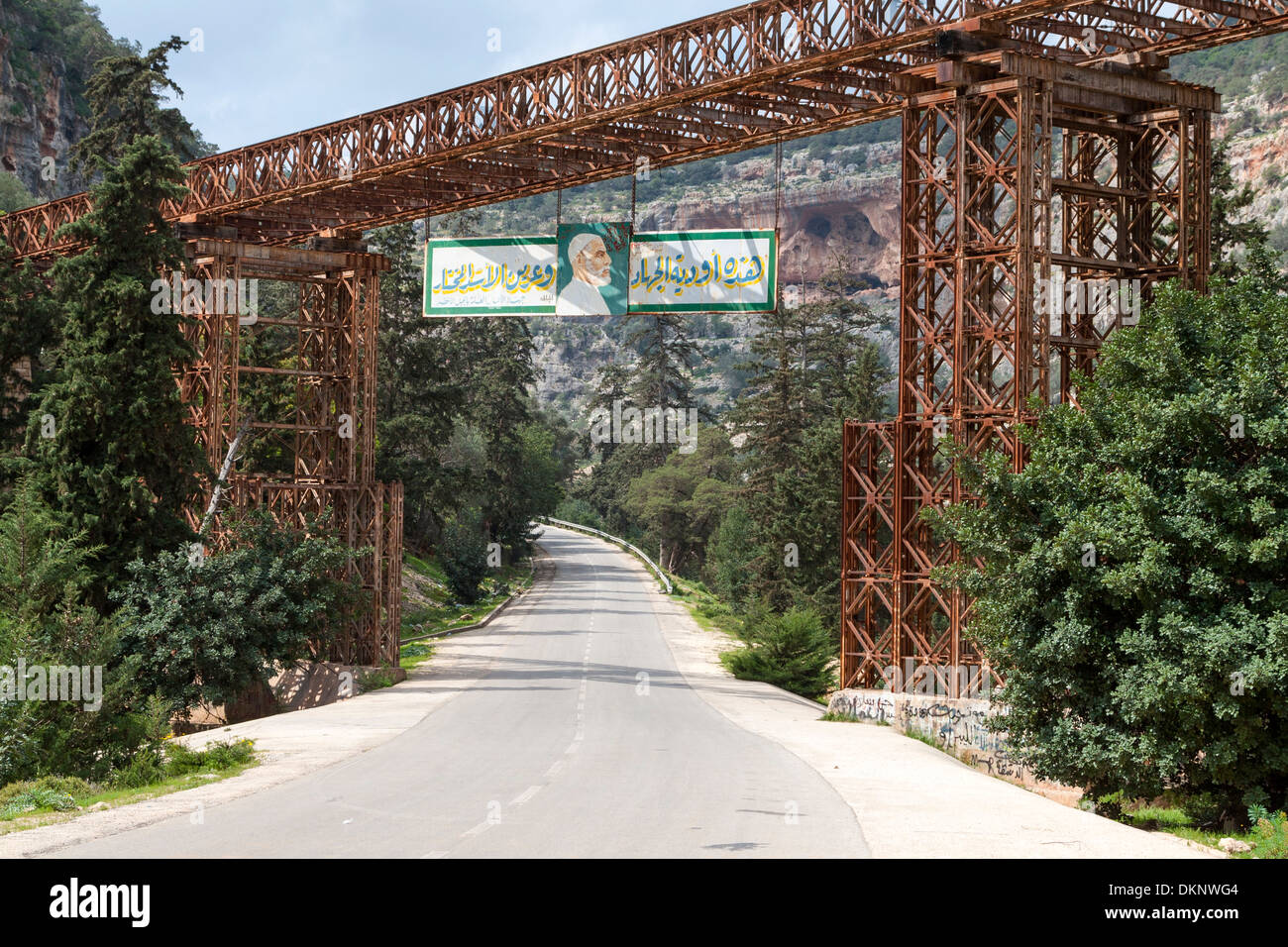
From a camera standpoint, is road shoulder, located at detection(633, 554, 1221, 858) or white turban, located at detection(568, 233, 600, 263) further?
white turban, located at detection(568, 233, 600, 263)

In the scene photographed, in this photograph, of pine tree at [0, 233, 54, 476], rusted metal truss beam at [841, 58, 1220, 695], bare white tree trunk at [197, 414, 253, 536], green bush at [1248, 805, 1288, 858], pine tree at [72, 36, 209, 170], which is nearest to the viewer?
green bush at [1248, 805, 1288, 858]

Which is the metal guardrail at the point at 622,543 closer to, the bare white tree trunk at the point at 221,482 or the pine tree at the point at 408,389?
the pine tree at the point at 408,389

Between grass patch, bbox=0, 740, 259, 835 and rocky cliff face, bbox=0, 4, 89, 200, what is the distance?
65.8m

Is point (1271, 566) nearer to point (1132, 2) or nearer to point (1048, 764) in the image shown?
point (1048, 764)

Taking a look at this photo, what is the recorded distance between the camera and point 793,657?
34.9 metres

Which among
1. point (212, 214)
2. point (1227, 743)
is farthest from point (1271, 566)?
point (212, 214)

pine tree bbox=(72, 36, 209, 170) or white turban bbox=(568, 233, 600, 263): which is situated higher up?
pine tree bbox=(72, 36, 209, 170)

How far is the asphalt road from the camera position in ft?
34.2

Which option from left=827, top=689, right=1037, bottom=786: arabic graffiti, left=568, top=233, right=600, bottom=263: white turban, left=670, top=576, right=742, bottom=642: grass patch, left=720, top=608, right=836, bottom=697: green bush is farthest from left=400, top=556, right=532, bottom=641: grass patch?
left=827, top=689, right=1037, bottom=786: arabic graffiti

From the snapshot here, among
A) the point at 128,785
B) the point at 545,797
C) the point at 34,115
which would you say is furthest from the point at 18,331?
the point at 34,115

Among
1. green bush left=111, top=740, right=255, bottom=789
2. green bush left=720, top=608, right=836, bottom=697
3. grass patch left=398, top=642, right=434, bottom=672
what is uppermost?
green bush left=111, top=740, right=255, bottom=789

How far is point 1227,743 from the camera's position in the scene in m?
15.7

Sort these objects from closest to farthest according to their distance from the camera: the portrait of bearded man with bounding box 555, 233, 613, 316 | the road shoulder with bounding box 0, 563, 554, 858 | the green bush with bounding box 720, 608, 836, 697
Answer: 1. the road shoulder with bounding box 0, 563, 554, 858
2. the portrait of bearded man with bounding box 555, 233, 613, 316
3. the green bush with bounding box 720, 608, 836, 697

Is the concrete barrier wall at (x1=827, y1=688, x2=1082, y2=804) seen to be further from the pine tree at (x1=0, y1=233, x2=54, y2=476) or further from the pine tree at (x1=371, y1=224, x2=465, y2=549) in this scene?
the pine tree at (x1=371, y1=224, x2=465, y2=549)
